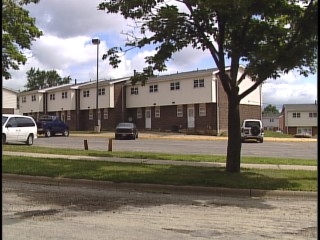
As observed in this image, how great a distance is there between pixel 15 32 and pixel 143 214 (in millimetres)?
12431

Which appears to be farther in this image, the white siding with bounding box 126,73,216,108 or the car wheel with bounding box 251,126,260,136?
the white siding with bounding box 126,73,216,108

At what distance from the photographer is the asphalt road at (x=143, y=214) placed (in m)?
7.14

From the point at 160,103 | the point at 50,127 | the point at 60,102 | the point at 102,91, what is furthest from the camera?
the point at 60,102

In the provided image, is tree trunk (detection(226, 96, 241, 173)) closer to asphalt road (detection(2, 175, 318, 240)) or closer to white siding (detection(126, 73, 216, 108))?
asphalt road (detection(2, 175, 318, 240))

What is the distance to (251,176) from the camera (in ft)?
44.3

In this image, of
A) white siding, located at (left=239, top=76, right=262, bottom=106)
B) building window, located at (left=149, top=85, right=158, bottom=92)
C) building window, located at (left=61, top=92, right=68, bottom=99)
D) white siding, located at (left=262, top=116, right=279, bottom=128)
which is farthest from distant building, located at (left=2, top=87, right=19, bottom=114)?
white siding, located at (left=262, top=116, right=279, bottom=128)

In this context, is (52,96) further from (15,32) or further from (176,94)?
(15,32)

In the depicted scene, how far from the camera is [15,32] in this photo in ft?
62.1

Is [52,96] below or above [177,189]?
above

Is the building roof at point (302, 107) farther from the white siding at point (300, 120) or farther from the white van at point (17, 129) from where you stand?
the white van at point (17, 129)

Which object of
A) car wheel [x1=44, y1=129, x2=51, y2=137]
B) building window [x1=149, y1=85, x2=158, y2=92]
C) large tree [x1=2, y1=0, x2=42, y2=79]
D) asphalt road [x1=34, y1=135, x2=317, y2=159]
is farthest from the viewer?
building window [x1=149, y1=85, x2=158, y2=92]

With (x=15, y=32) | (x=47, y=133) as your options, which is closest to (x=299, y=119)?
(x=47, y=133)

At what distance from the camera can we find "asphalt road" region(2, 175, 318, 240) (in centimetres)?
714

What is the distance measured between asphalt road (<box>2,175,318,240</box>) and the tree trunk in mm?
2439
